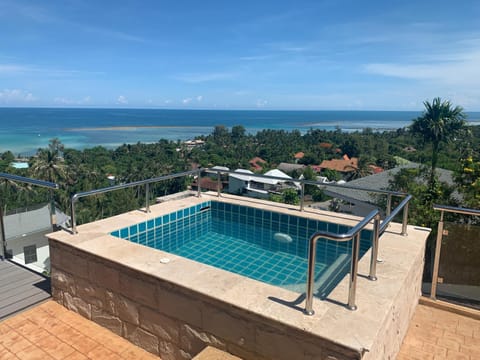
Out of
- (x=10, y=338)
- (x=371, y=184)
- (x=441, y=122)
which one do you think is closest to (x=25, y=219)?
(x=10, y=338)

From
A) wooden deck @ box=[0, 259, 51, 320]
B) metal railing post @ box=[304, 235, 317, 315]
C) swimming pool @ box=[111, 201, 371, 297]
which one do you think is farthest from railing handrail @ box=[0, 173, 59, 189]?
metal railing post @ box=[304, 235, 317, 315]

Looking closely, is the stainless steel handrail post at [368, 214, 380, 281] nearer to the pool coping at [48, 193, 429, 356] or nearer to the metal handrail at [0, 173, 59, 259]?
the pool coping at [48, 193, 429, 356]

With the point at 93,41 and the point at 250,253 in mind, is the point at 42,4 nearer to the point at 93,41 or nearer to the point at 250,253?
the point at 250,253

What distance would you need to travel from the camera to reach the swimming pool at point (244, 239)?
406cm

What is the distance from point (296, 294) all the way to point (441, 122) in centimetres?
2708

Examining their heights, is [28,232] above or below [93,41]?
below

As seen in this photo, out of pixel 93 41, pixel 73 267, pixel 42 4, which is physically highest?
pixel 93 41

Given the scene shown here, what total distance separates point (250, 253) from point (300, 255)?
2.22ft

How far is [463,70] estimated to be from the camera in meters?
20.2

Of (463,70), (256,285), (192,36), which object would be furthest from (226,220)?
(192,36)

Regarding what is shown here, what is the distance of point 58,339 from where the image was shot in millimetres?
2947

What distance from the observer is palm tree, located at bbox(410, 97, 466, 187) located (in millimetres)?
24812

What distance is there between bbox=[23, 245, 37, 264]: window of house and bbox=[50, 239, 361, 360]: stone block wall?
35.0 inches

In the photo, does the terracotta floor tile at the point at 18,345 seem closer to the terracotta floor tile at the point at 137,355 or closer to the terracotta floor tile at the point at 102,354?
the terracotta floor tile at the point at 102,354
